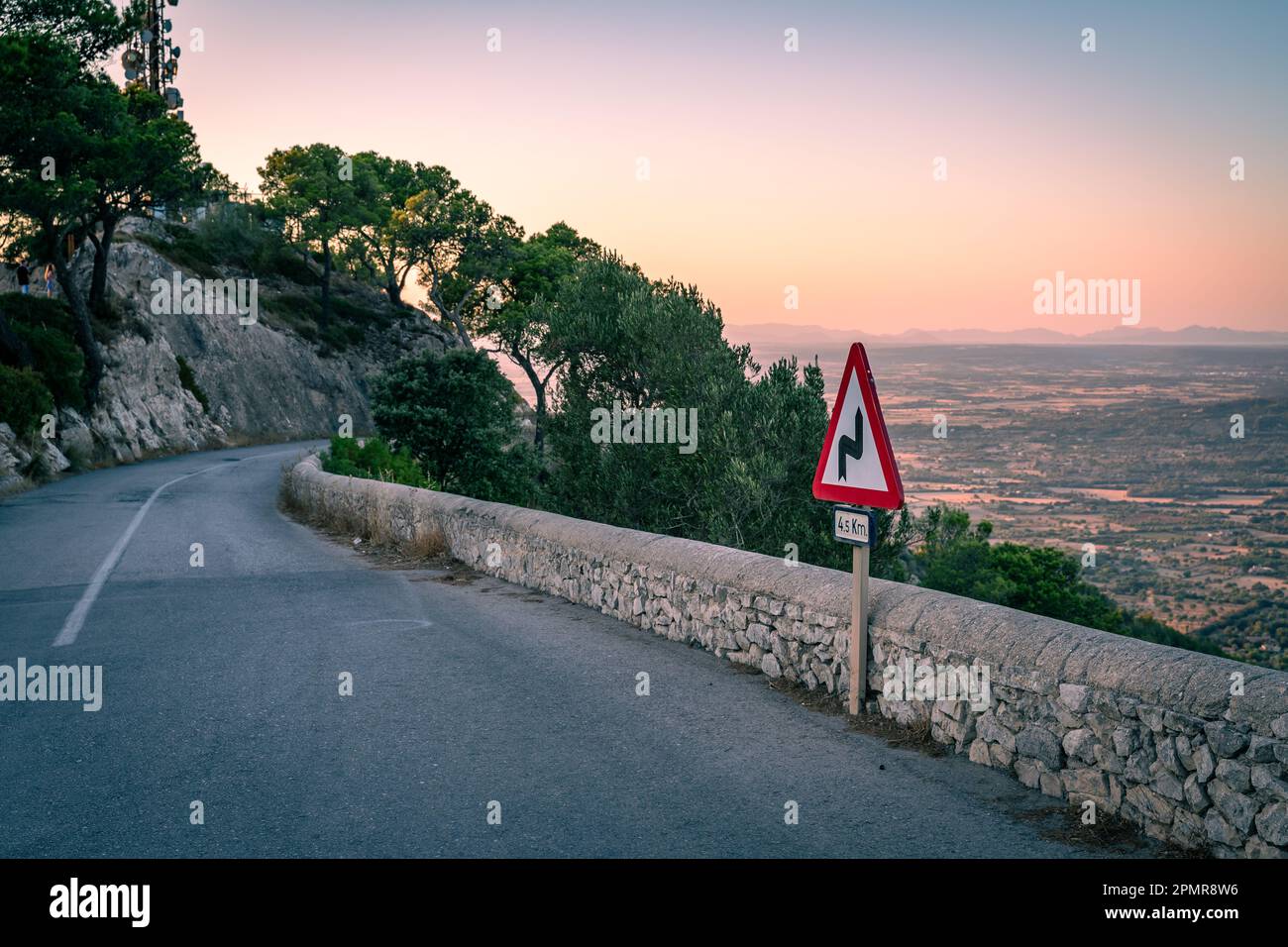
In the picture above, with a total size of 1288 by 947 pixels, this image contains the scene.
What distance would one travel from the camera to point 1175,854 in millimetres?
4277

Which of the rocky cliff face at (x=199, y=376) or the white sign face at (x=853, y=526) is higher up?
the rocky cliff face at (x=199, y=376)

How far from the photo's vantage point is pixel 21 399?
27234 mm

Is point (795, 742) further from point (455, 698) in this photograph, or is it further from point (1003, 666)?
point (455, 698)

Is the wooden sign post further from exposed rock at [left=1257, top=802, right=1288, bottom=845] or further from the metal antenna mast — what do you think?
the metal antenna mast

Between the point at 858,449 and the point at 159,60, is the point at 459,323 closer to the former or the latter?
the point at 159,60

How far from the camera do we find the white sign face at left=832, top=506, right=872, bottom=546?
6156 mm

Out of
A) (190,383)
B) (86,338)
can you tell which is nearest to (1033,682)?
(86,338)


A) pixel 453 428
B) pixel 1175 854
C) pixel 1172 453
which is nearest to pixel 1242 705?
pixel 1175 854

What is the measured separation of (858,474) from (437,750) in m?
3.16

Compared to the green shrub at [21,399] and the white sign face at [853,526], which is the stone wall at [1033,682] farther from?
the green shrub at [21,399]

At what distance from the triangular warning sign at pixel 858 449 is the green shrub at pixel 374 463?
18.6 meters

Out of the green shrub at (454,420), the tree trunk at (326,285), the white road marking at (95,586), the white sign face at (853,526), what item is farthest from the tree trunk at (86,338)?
the white sign face at (853,526)

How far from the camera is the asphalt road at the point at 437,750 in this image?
4.57m
